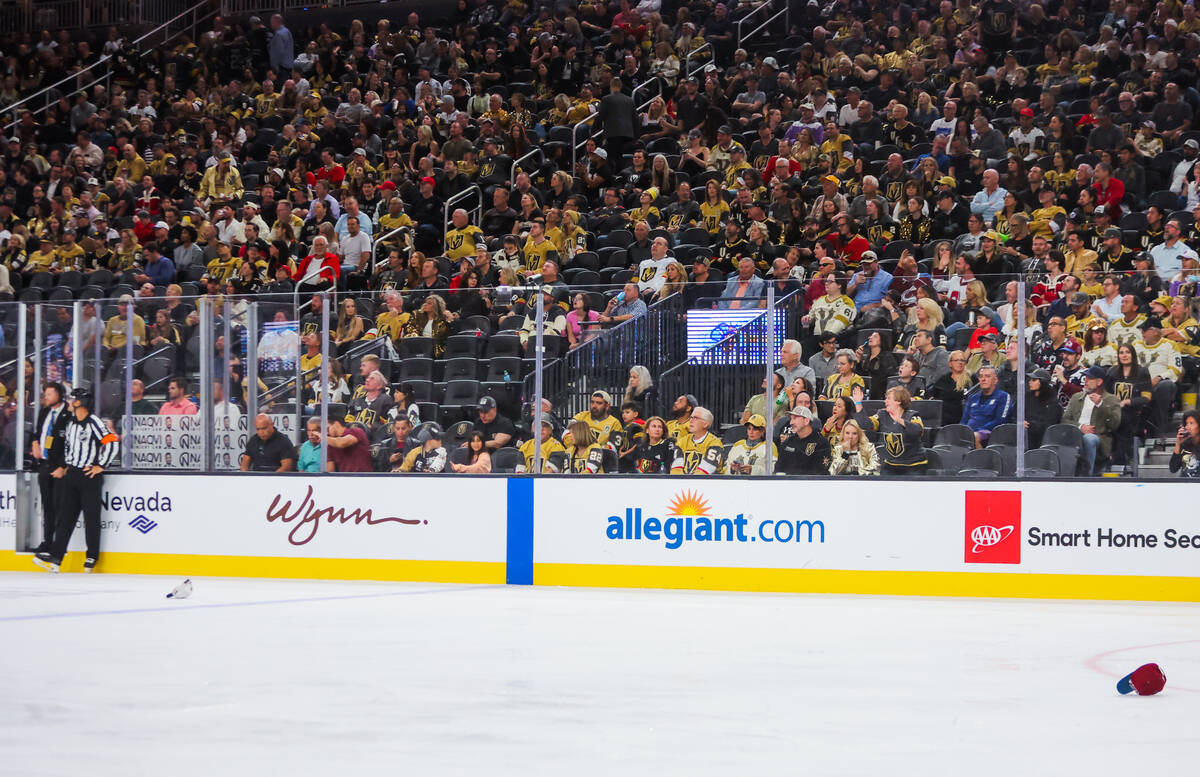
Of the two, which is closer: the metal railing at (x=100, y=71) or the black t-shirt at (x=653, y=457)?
the black t-shirt at (x=653, y=457)

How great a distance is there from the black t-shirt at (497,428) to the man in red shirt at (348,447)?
102 cm

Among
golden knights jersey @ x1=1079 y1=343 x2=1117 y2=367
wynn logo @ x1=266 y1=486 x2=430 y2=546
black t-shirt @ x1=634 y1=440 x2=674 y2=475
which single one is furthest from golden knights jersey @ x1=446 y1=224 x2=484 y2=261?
golden knights jersey @ x1=1079 y1=343 x2=1117 y2=367

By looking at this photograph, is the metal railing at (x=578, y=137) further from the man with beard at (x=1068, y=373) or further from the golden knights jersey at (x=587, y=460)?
the man with beard at (x=1068, y=373)

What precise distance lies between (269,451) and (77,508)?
196cm

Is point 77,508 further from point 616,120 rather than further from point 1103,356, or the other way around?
point 1103,356

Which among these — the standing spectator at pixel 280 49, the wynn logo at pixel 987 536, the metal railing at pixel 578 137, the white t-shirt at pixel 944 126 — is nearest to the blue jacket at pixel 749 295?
the wynn logo at pixel 987 536

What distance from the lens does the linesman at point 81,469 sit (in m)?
12.3

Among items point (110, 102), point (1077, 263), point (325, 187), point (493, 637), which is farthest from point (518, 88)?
point (493, 637)

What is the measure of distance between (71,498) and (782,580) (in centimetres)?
636

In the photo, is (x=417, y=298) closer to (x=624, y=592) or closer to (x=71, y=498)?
(x=624, y=592)

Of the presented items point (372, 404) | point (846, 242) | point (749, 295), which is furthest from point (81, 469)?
point (846, 242)

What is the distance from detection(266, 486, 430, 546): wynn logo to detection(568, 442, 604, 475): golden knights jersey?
1.72 metres

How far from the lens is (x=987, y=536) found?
10.4 m

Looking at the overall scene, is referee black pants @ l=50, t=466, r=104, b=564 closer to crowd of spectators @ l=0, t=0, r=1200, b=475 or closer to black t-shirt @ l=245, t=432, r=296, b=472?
crowd of spectators @ l=0, t=0, r=1200, b=475
